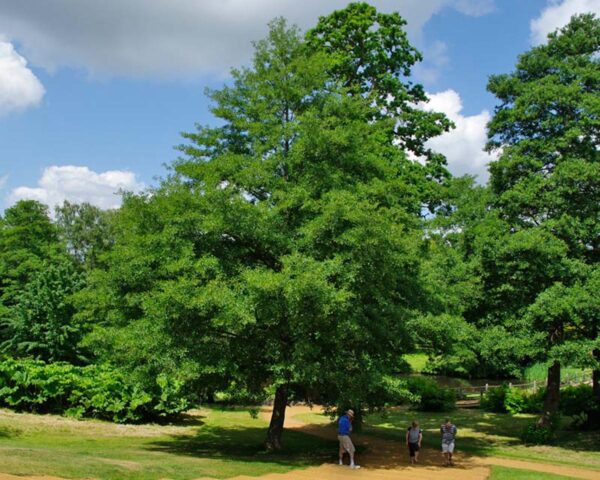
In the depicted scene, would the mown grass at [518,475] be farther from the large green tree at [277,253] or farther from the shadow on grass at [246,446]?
the shadow on grass at [246,446]

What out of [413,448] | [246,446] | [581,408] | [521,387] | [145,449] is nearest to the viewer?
[145,449]

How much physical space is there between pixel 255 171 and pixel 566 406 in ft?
61.7

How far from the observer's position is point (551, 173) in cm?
2095

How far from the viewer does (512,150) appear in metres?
22.0

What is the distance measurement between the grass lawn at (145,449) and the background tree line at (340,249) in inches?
56.2

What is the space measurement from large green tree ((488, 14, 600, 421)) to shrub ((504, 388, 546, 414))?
7739 millimetres

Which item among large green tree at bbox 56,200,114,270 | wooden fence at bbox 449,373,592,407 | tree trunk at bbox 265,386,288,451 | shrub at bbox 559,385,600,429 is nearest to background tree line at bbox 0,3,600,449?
tree trunk at bbox 265,386,288,451

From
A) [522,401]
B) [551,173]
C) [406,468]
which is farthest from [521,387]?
[406,468]

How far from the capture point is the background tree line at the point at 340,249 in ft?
46.8

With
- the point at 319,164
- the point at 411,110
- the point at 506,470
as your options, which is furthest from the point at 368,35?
the point at 506,470

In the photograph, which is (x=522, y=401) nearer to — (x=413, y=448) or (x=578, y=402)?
(x=578, y=402)

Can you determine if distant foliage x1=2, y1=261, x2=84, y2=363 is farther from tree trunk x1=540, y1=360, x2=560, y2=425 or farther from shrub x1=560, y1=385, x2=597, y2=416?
shrub x1=560, y1=385, x2=597, y2=416

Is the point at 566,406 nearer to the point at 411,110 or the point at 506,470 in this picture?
the point at 506,470

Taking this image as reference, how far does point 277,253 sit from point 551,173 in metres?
11.8
